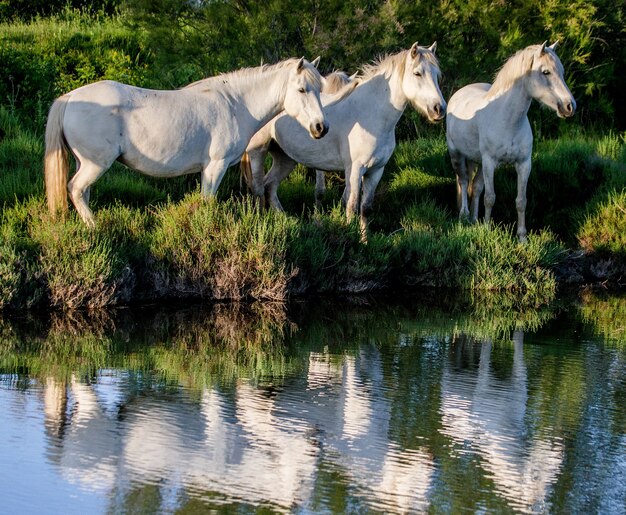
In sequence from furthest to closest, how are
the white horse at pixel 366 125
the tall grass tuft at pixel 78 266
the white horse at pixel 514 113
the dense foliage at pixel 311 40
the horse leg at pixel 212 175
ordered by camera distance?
1. the dense foliage at pixel 311 40
2. the white horse at pixel 514 113
3. the white horse at pixel 366 125
4. the horse leg at pixel 212 175
5. the tall grass tuft at pixel 78 266

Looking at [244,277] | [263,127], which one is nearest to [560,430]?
[244,277]

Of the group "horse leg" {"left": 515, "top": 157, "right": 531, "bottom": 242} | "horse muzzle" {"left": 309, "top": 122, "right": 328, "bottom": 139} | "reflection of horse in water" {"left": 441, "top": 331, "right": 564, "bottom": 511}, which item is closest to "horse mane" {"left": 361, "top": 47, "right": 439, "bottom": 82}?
"horse muzzle" {"left": 309, "top": 122, "right": 328, "bottom": 139}

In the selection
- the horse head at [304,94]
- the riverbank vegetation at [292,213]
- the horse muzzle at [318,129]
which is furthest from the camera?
the horse head at [304,94]

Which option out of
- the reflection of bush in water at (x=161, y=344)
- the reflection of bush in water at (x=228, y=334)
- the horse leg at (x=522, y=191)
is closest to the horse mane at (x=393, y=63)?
the horse leg at (x=522, y=191)

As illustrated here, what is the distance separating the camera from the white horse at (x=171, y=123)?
1024 cm

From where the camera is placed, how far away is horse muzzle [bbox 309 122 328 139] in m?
10.9

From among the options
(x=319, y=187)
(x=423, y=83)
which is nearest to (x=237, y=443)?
(x=423, y=83)

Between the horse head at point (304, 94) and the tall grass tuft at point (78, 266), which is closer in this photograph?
the tall grass tuft at point (78, 266)

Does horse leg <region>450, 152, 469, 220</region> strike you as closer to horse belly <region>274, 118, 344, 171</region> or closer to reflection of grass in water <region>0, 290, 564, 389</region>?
horse belly <region>274, 118, 344, 171</region>

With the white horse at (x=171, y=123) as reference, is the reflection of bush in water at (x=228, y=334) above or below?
below

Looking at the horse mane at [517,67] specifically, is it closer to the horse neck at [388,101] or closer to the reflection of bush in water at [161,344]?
the horse neck at [388,101]

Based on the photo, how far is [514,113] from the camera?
12477 mm

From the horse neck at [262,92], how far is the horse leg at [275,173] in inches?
56.0

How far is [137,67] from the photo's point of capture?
58.5 ft
